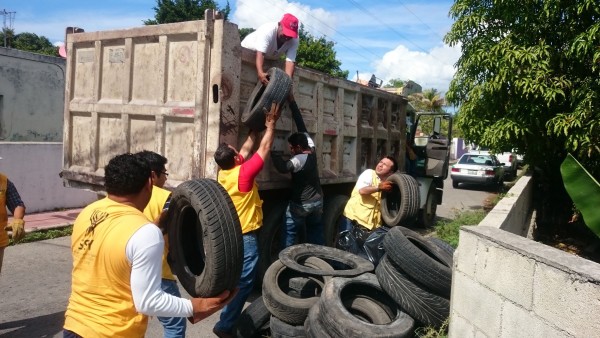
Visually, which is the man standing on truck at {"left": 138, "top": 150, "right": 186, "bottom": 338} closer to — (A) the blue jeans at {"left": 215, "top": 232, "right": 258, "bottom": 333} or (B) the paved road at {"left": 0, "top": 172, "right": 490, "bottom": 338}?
(A) the blue jeans at {"left": 215, "top": 232, "right": 258, "bottom": 333}

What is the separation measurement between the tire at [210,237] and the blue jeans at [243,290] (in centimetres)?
69

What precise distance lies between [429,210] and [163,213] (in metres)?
7.56

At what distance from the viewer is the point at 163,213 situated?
3.47 m

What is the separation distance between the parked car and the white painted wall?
1550 centimetres

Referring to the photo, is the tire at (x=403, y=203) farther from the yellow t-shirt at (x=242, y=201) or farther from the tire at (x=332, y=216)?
the yellow t-shirt at (x=242, y=201)

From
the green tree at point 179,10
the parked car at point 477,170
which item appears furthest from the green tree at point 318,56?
the parked car at point 477,170

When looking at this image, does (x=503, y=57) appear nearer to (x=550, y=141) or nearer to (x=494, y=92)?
(x=494, y=92)

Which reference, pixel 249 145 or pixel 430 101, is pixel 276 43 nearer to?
pixel 249 145

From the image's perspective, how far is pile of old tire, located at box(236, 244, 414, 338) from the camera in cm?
352

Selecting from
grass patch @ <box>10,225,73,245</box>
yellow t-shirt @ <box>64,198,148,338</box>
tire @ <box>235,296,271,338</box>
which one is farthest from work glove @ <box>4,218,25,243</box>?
grass patch @ <box>10,225,73,245</box>

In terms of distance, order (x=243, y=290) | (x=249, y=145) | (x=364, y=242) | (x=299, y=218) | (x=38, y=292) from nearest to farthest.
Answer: (x=243, y=290)
(x=249, y=145)
(x=364, y=242)
(x=299, y=218)
(x=38, y=292)

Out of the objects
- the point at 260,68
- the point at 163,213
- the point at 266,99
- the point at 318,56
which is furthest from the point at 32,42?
the point at 163,213

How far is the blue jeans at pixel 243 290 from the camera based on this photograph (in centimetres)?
418

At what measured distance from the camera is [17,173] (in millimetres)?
9781
